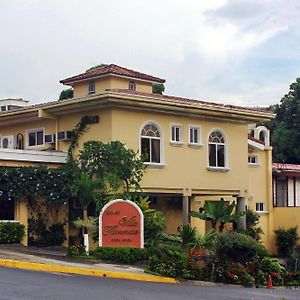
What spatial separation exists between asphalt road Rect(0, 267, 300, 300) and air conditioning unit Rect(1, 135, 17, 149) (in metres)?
16.2

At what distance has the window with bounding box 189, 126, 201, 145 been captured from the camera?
116ft

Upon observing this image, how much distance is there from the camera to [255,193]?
41.8 m

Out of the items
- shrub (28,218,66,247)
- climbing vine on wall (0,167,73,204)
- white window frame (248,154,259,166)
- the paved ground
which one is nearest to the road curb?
the paved ground

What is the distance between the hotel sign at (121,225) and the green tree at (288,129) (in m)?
29.5

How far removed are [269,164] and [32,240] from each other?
620 inches

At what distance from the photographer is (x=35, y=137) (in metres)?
36.5

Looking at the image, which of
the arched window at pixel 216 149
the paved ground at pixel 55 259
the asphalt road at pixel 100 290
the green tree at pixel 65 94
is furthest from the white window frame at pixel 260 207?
the asphalt road at pixel 100 290

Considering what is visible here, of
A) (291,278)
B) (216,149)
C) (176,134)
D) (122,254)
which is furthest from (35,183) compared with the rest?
(291,278)

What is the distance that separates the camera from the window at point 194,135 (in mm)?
35344

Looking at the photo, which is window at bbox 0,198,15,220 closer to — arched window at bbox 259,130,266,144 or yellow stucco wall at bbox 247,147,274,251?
yellow stucco wall at bbox 247,147,274,251

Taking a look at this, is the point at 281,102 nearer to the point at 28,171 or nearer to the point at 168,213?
the point at 168,213

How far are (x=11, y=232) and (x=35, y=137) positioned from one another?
7595 millimetres

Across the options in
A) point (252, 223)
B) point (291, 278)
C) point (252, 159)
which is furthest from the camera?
point (252, 159)

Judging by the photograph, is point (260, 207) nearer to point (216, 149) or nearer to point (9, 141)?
point (216, 149)
